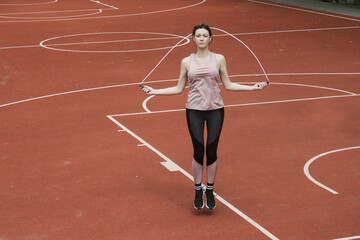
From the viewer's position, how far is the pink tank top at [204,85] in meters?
7.48

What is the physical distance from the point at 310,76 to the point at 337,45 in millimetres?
3885

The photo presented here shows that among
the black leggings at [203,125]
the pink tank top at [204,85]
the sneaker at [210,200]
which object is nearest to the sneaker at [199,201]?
the sneaker at [210,200]

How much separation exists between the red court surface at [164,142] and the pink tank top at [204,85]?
129cm

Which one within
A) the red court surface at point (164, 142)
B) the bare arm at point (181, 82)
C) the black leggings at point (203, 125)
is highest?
the bare arm at point (181, 82)

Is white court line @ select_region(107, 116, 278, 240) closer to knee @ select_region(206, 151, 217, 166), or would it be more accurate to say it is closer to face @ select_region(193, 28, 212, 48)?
knee @ select_region(206, 151, 217, 166)

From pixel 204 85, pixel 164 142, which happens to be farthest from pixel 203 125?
pixel 164 142

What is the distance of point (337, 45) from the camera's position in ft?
60.7

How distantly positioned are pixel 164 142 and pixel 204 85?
3164mm

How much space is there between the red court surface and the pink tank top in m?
1.29

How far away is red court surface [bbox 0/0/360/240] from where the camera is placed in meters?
7.65

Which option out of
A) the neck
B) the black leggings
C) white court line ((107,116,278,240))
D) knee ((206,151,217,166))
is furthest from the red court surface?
the neck

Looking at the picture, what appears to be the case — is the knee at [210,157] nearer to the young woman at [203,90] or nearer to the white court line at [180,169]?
the young woman at [203,90]

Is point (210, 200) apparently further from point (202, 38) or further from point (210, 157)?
point (202, 38)

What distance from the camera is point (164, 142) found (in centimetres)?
1052
